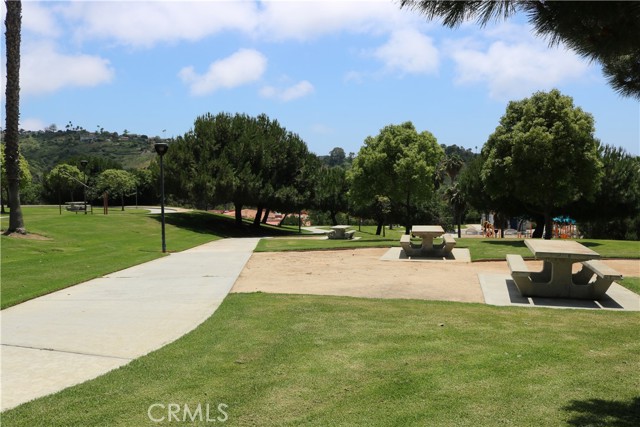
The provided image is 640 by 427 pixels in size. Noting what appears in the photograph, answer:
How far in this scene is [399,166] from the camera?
27297mm

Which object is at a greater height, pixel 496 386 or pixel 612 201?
Result: pixel 612 201

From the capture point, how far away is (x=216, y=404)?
4.03 m

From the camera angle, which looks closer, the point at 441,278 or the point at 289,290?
the point at 289,290

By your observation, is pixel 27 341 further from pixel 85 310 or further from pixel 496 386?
pixel 496 386

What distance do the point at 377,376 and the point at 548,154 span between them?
17945 millimetres

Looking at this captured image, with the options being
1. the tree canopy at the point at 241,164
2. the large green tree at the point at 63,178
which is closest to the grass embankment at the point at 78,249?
the tree canopy at the point at 241,164

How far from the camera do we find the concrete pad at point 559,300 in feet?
28.9

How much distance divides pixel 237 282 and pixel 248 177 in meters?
24.0

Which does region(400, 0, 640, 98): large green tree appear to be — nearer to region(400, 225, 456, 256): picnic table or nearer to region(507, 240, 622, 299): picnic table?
region(507, 240, 622, 299): picnic table

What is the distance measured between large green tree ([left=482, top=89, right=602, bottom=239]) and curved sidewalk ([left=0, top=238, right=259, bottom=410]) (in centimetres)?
1358

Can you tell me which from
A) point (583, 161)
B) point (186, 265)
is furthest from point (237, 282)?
point (583, 161)

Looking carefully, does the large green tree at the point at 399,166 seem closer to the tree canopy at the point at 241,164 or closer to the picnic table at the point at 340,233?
the picnic table at the point at 340,233

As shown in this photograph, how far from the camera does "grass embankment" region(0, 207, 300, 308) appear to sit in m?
10.7

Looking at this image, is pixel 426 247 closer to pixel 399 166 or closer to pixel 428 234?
pixel 428 234
